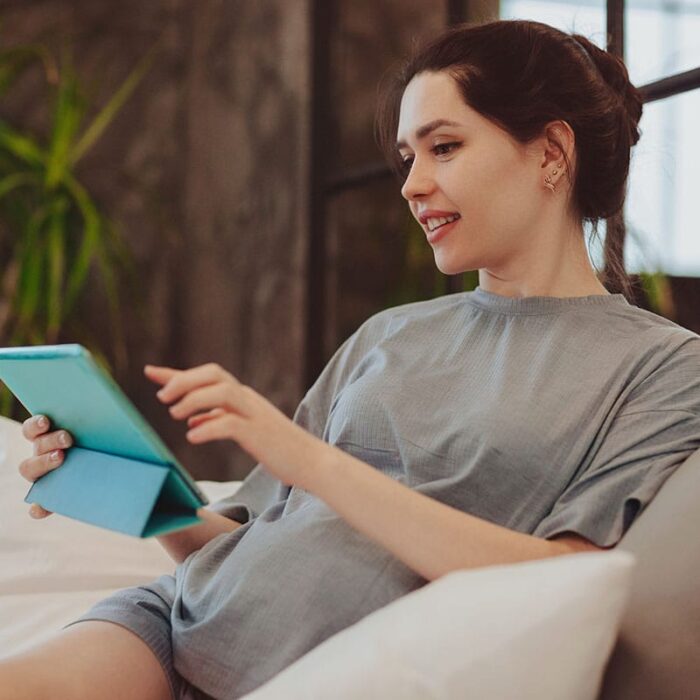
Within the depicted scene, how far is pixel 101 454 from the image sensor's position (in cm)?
98

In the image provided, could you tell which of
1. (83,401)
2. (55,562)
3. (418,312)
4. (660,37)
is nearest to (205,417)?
(83,401)

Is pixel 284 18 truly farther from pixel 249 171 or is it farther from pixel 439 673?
pixel 439 673

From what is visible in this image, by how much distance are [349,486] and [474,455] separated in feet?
0.78

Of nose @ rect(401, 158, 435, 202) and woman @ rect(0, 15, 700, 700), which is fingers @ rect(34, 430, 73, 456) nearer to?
woman @ rect(0, 15, 700, 700)

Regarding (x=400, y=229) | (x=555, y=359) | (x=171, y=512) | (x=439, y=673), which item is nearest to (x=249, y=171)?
(x=400, y=229)

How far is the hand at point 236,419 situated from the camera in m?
→ 0.86

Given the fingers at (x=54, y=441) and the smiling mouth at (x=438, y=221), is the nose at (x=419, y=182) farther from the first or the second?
the fingers at (x=54, y=441)

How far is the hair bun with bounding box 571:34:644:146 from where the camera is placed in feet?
4.39

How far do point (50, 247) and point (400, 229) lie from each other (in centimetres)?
108

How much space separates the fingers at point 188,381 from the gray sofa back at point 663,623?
1.33 ft

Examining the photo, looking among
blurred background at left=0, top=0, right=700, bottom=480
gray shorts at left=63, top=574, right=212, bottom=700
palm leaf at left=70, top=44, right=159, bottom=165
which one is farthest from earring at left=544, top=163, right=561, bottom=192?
palm leaf at left=70, top=44, right=159, bottom=165

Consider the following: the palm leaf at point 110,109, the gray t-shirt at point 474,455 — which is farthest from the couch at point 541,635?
the palm leaf at point 110,109

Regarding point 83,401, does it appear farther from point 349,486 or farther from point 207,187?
point 207,187

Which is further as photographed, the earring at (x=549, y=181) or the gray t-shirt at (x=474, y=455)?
the earring at (x=549, y=181)
